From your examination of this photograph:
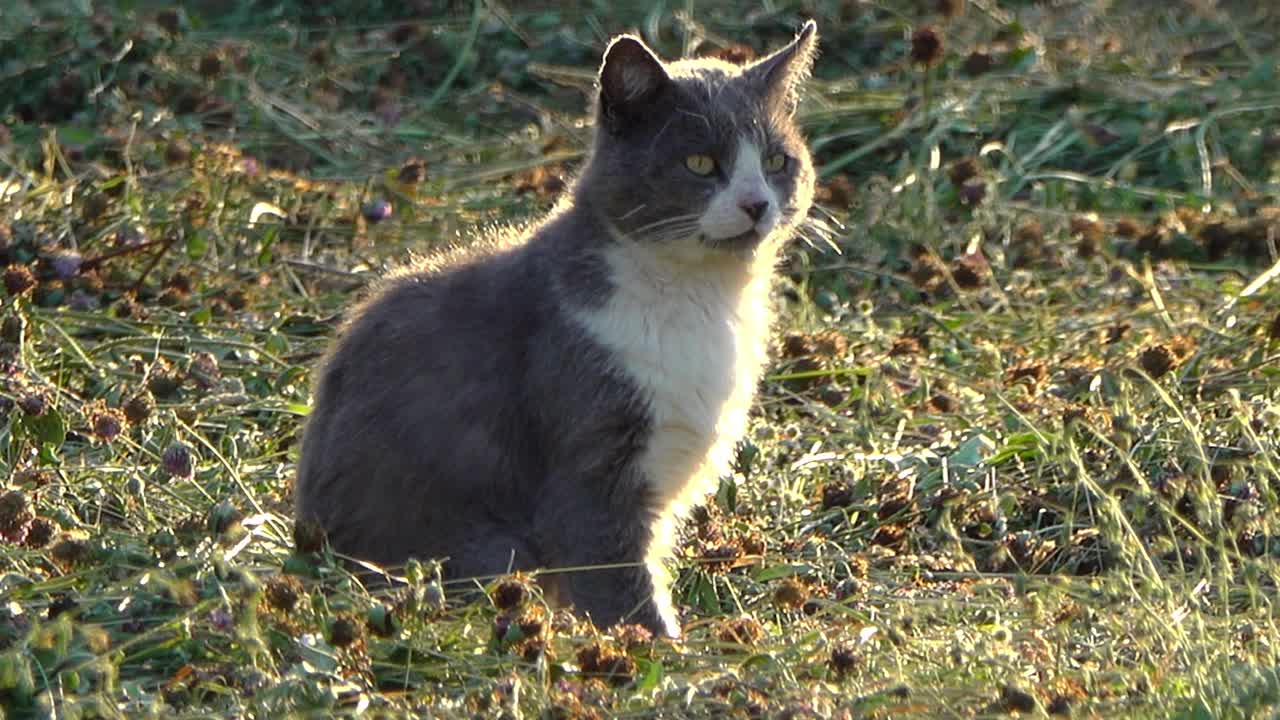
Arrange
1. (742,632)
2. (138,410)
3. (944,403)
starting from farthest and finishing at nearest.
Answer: (944,403) < (138,410) < (742,632)

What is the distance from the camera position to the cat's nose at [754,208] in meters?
3.97

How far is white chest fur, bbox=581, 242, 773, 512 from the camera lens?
398cm

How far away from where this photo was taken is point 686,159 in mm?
4043

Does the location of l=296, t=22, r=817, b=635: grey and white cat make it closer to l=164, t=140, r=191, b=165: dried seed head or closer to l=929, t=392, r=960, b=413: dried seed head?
l=929, t=392, r=960, b=413: dried seed head

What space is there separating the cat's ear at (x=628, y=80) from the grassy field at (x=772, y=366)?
3.10 feet

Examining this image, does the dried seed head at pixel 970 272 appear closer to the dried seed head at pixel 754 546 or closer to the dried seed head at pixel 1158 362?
the dried seed head at pixel 1158 362

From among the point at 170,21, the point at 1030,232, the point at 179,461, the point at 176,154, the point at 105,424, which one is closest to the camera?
the point at 179,461

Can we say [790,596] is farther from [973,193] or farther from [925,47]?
[925,47]

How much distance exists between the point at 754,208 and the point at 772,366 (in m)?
1.51

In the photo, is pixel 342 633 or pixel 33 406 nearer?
pixel 342 633

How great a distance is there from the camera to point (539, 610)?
11.7 ft

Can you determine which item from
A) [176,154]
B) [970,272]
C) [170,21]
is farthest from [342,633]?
[170,21]

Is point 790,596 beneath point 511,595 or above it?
beneath

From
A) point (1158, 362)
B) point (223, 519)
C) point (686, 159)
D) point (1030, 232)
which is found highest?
point (686, 159)
